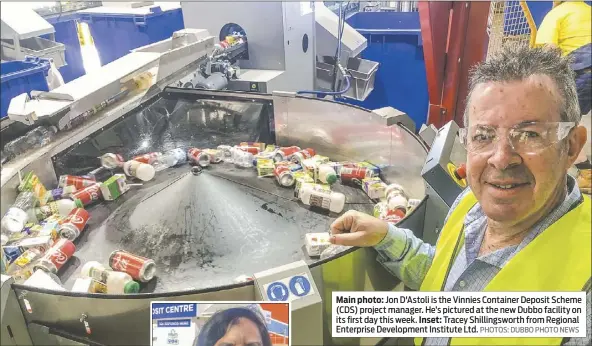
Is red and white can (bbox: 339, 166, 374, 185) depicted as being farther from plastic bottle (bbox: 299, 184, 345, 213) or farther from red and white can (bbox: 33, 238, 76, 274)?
red and white can (bbox: 33, 238, 76, 274)

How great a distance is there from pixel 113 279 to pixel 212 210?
38 centimetres

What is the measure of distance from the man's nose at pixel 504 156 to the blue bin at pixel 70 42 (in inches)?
140

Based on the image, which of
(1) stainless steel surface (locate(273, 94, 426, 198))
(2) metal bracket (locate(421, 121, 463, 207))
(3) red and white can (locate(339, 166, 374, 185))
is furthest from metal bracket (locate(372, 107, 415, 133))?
(2) metal bracket (locate(421, 121, 463, 207))

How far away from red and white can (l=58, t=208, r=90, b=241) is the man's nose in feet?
4.47

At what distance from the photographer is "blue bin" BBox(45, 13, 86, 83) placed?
11.5ft

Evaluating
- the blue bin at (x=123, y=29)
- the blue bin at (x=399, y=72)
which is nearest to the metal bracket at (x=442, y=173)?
the blue bin at (x=399, y=72)

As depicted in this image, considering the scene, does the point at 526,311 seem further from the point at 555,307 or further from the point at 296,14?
the point at 296,14

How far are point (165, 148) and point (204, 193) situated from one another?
663 millimetres

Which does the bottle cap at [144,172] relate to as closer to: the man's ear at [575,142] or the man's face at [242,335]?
the man's face at [242,335]

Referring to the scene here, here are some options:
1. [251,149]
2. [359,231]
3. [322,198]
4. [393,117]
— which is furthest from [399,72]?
[359,231]

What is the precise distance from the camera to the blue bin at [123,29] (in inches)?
146

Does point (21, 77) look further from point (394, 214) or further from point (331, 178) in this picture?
point (394, 214)

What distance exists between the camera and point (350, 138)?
199 cm
